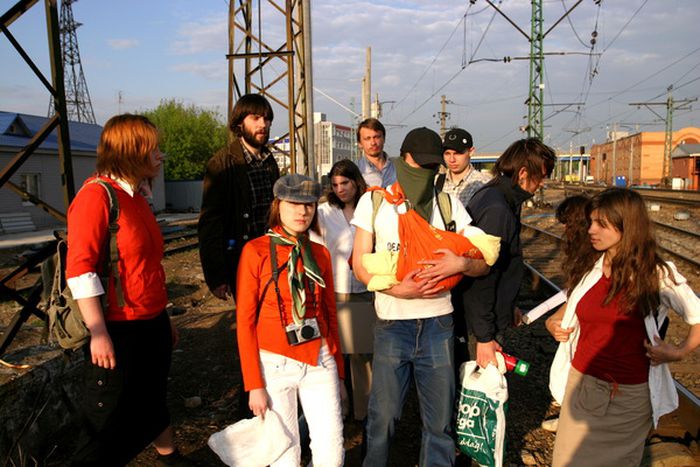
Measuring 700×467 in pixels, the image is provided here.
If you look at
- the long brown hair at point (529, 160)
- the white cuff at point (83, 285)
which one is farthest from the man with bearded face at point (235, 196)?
the long brown hair at point (529, 160)

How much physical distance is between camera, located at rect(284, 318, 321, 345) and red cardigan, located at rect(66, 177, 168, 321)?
2.50 ft

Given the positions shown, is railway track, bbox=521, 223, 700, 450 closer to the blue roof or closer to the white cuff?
the white cuff

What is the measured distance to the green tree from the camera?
44.3 m

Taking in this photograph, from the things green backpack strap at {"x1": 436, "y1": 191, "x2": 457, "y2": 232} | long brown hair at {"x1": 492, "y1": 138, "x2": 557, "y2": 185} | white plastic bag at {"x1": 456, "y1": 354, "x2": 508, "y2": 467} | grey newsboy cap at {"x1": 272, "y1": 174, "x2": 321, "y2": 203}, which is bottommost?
white plastic bag at {"x1": 456, "y1": 354, "x2": 508, "y2": 467}

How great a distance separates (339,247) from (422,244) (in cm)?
124

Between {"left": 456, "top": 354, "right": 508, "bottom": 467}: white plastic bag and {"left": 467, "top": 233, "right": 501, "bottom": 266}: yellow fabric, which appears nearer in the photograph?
{"left": 467, "top": 233, "right": 501, "bottom": 266}: yellow fabric

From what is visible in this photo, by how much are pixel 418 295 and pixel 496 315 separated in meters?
0.70

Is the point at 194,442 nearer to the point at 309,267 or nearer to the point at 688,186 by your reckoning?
the point at 309,267

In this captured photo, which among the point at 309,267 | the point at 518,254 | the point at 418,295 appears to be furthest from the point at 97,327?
the point at 518,254

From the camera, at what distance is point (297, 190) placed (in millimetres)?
2836

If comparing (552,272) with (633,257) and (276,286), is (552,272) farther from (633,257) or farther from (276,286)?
(276,286)

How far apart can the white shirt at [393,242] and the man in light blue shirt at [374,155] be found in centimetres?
202

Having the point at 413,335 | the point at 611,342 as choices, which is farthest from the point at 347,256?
the point at 611,342

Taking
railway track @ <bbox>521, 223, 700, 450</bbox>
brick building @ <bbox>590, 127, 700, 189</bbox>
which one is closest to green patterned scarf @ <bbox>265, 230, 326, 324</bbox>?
railway track @ <bbox>521, 223, 700, 450</bbox>
